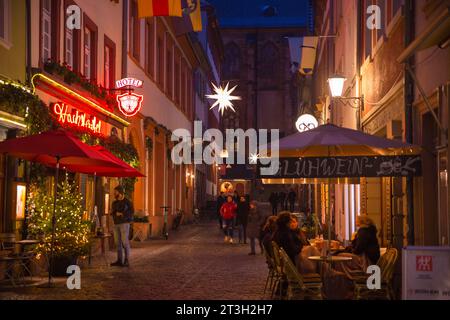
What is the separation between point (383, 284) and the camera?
36.5ft

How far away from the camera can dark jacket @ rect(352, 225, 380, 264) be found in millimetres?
11969

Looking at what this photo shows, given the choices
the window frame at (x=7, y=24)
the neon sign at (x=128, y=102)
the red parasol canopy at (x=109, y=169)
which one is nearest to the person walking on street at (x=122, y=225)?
the red parasol canopy at (x=109, y=169)

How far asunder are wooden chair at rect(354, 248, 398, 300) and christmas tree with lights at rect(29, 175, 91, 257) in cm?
657

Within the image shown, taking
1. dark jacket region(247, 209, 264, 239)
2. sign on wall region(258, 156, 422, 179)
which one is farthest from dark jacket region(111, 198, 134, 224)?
sign on wall region(258, 156, 422, 179)

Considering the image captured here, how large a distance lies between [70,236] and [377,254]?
6482 mm

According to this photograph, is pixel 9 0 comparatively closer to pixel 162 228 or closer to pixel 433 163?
pixel 433 163

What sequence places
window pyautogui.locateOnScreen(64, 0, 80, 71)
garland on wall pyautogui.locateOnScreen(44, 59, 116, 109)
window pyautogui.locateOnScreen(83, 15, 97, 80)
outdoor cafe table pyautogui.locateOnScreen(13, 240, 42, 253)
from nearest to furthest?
1. outdoor cafe table pyautogui.locateOnScreen(13, 240, 42, 253)
2. garland on wall pyautogui.locateOnScreen(44, 59, 116, 109)
3. window pyautogui.locateOnScreen(64, 0, 80, 71)
4. window pyautogui.locateOnScreen(83, 15, 97, 80)

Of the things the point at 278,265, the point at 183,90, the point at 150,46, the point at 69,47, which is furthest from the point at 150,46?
the point at 278,265

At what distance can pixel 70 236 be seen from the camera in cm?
1572

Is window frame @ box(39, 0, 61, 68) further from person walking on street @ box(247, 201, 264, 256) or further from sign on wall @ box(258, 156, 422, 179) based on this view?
sign on wall @ box(258, 156, 422, 179)

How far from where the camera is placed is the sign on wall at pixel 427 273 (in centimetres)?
839

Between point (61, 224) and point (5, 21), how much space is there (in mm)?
4052

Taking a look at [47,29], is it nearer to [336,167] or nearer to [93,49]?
[93,49]
